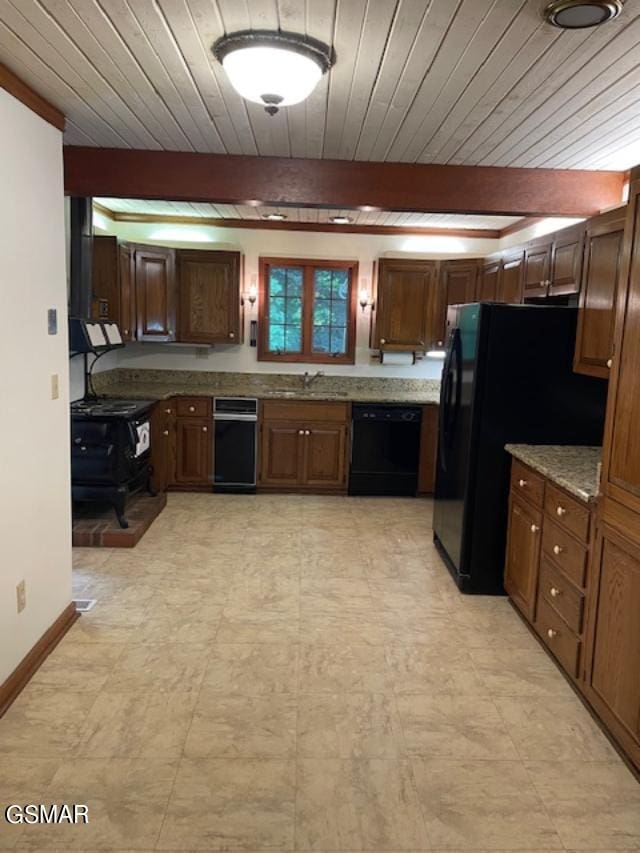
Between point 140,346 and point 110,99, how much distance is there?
362 cm

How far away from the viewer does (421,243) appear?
19.8 ft

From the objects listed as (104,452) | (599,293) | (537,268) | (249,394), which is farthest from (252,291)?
(599,293)

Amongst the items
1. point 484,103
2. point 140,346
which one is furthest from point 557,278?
point 140,346

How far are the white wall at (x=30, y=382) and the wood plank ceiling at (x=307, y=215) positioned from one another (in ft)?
8.23

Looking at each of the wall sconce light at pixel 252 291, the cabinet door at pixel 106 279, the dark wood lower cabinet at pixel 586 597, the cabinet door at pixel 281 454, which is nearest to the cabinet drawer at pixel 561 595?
the dark wood lower cabinet at pixel 586 597

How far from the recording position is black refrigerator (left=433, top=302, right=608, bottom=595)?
3.45 metres

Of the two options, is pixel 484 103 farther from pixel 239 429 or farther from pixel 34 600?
pixel 239 429

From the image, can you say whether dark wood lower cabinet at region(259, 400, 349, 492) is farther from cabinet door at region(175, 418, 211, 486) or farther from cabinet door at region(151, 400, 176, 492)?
cabinet door at region(151, 400, 176, 492)

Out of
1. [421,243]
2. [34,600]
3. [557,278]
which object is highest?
[421,243]

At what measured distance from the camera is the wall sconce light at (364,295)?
237 inches

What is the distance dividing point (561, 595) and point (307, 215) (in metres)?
3.95

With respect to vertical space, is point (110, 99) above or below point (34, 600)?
above

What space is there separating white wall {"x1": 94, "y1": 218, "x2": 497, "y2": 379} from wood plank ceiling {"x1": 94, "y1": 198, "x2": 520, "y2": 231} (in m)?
0.19

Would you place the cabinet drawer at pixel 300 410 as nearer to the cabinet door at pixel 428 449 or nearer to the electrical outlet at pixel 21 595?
the cabinet door at pixel 428 449
